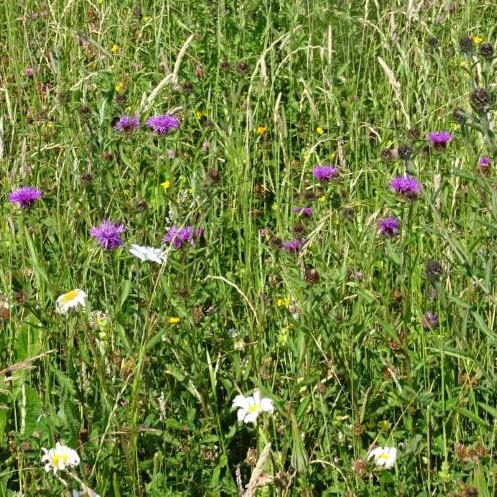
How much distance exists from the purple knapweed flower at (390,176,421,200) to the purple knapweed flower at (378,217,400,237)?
0.06 m

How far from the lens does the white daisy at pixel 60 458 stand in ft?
5.58

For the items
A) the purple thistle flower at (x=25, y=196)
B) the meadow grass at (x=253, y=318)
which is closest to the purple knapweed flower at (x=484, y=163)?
the meadow grass at (x=253, y=318)

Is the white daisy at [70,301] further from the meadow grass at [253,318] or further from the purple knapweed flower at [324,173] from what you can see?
the purple knapweed flower at [324,173]

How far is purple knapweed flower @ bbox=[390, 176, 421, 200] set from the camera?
7.25 ft

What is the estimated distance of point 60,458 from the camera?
172cm

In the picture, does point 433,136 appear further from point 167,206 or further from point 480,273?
point 167,206

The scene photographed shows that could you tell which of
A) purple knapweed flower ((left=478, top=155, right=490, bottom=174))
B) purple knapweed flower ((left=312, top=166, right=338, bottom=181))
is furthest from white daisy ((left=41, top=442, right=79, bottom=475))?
purple knapweed flower ((left=478, top=155, right=490, bottom=174))

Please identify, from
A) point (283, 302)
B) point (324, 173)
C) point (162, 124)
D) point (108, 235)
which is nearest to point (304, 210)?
point (324, 173)

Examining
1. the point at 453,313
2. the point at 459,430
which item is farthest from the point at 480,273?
the point at 459,430

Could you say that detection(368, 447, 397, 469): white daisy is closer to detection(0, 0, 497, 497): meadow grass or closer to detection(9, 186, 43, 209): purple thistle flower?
detection(0, 0, 497, 497): meadow grass

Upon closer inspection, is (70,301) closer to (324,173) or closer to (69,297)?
(69,297)

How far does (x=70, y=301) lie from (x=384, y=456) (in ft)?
2.26

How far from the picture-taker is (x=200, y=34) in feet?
12.5

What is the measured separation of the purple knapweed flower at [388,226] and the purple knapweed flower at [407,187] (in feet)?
0.21
